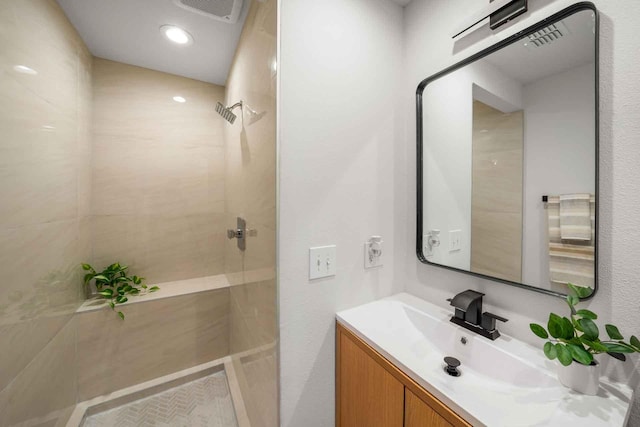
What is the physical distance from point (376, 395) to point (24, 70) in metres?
1.94

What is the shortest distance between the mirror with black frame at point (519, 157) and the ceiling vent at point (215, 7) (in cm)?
108

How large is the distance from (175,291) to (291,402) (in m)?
1.39

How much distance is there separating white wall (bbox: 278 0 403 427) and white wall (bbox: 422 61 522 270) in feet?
0.59

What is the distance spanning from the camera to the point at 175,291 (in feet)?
6.12

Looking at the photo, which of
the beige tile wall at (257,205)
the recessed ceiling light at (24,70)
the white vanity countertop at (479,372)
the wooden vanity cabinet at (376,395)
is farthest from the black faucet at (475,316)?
the recessed ceiling light at (24,70)

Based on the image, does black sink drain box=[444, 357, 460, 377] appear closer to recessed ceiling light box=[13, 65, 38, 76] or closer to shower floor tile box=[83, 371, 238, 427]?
shower floor tile box=[83, 371, 238, 427]

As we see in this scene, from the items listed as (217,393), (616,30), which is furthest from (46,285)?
(616,30)

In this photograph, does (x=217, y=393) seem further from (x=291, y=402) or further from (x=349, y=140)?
(x=349, y=140)

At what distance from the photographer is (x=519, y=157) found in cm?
81

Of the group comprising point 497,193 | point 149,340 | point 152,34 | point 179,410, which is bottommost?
point 179,410

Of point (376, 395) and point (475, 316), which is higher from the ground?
point (475, 316)

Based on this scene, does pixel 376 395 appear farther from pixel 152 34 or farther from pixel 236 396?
pixel 152 34

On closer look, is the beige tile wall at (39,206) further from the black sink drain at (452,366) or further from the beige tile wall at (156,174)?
the black sink drain at (452,366)

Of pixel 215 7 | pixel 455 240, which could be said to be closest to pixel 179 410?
pixel 455 240
